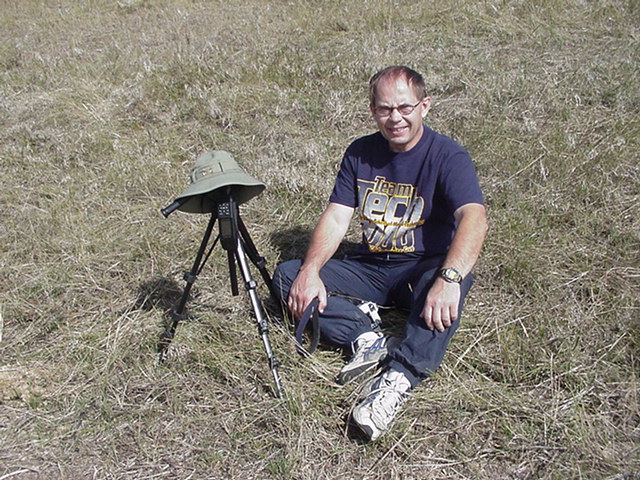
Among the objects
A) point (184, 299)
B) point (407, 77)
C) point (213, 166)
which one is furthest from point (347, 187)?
point (184, 299)

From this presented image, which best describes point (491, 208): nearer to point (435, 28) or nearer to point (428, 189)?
point (428, 189)

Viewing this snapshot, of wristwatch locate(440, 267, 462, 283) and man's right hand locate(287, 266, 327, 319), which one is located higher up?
wristwatch locate(440, 267, 462, 283)

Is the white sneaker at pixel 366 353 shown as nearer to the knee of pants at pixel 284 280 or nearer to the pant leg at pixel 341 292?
the pant leg at pixel 341 292

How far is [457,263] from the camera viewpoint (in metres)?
2.80

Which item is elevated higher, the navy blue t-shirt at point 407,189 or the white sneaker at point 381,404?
the navy blue t-shirt at point 407,189

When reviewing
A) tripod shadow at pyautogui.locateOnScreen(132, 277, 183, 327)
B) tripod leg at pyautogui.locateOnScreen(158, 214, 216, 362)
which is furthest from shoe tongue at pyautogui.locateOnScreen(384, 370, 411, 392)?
tripod shadow at pyautogui.locateOnScreen(132, 277, 183, 327)

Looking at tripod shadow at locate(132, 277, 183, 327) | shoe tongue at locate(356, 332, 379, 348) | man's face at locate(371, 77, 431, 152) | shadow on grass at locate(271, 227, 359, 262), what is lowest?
shoe tongue at locate(356, 332, 379, 348)

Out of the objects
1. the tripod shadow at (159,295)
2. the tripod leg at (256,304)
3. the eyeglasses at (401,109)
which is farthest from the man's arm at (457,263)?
the tripod shadow at (159,295)

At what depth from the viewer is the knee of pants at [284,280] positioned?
3.23m

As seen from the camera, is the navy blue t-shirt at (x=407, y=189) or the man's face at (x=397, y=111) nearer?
the man's face at (x=397, y=111)

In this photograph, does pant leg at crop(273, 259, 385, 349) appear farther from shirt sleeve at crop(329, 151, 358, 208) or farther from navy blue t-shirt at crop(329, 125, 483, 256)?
shirt sleeve at crop(329, 151, 358, 208)

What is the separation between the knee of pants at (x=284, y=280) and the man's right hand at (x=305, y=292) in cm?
14

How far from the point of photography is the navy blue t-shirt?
3.08 meters

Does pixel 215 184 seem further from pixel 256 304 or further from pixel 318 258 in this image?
pixel 318 258
